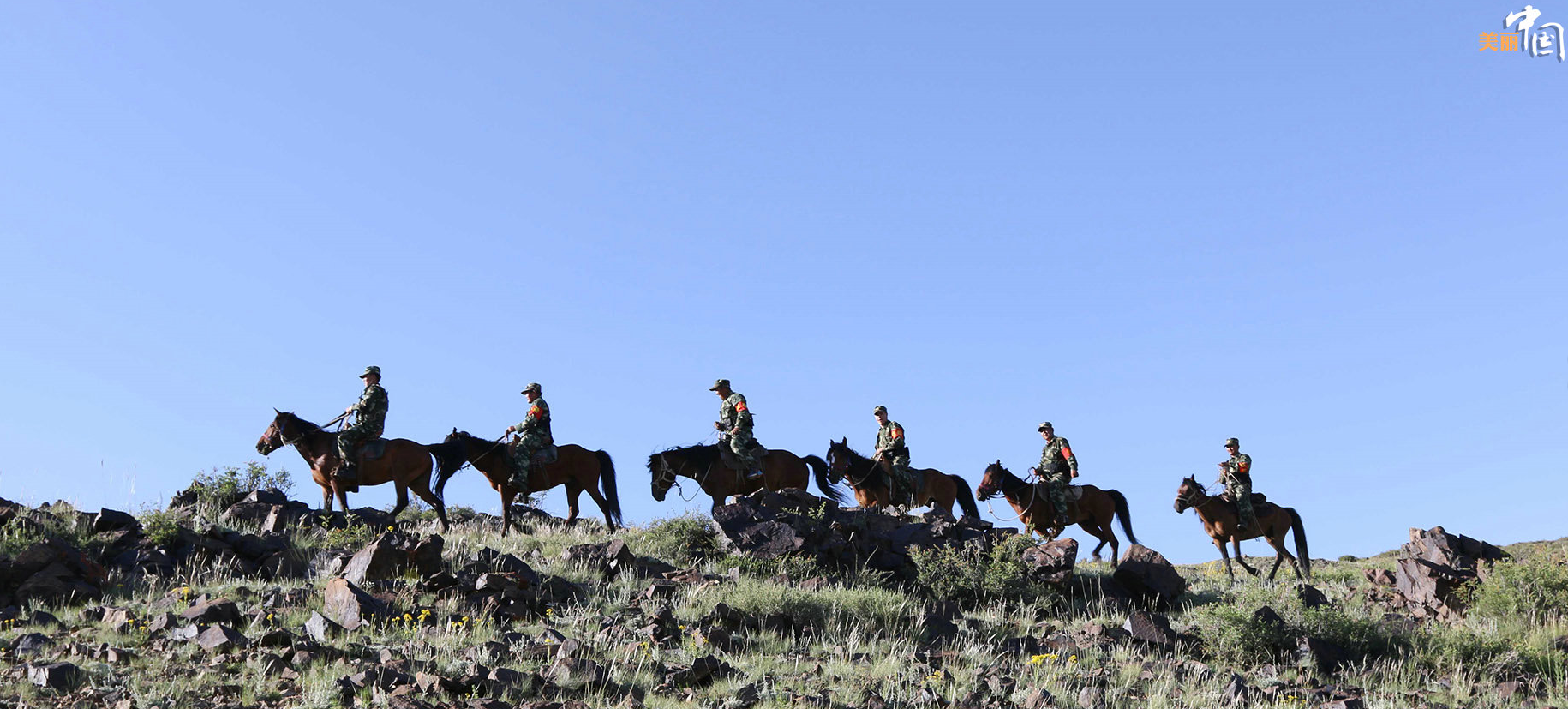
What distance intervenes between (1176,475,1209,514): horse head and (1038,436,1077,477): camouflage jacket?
255cm

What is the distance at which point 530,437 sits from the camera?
823 inches

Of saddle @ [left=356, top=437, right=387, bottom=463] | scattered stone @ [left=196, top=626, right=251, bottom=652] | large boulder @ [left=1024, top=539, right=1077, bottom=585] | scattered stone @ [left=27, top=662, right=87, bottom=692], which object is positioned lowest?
scattered stone @ [left=27, top=662, right=87, bottom=692]

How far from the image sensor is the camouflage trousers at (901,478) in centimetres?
2280

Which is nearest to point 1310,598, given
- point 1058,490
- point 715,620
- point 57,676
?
point 715,620

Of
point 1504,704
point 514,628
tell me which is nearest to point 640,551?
point 514,628

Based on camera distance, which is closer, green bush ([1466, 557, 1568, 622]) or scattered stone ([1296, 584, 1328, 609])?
scattered stone ([1296, 584, 1328, 609])

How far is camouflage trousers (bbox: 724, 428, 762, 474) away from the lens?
71.3 ft

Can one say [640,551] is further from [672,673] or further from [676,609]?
[672,673]

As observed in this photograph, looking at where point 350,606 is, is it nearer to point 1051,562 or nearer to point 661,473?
point 1051,562

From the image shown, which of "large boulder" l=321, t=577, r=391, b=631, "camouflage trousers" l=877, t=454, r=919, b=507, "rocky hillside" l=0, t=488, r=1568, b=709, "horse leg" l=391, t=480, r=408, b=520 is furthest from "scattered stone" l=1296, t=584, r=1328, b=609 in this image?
"horse leg" l=391, t=480, r=408, b=520

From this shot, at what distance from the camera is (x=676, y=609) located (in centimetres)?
1262

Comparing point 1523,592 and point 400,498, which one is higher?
point 400,498

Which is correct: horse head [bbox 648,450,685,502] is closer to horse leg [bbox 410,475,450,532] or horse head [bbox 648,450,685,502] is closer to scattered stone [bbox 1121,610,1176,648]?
horse leg [bbox 410,475,450,532]

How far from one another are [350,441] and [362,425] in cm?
34
